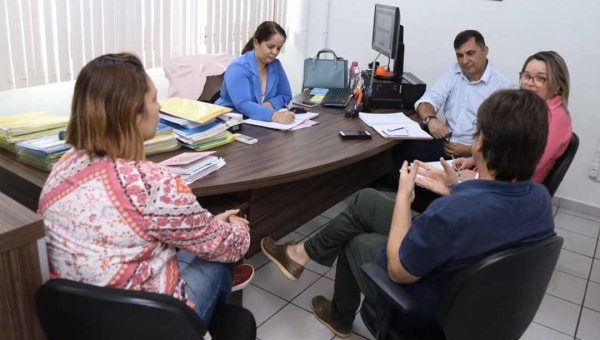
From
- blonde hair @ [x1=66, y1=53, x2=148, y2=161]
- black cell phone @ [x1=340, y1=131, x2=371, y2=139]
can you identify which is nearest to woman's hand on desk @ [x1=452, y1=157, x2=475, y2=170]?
black cell phone @ [x1=340, y1=131, x2=371, y2=139]

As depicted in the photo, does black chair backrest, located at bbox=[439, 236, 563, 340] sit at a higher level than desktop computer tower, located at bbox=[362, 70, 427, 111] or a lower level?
lower

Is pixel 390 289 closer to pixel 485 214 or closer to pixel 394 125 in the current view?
pixel 485 214

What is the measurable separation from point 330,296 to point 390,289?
108 cm

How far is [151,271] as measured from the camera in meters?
1.18

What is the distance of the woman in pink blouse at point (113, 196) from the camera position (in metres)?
1.09

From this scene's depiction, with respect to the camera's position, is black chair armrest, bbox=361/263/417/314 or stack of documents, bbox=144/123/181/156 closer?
black chair armrest, bbox=361/263/417/314

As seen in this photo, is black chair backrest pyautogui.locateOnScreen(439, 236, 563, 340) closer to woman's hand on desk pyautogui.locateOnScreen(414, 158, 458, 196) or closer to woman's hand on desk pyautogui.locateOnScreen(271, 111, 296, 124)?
woman's hand on desk pyautogui.locateOnScreen(414, 158, 458, 196)

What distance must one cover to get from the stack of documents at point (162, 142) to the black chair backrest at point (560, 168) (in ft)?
4.94

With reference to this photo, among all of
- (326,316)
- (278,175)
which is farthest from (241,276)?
(326,316)

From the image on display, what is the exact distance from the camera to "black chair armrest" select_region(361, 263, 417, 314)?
1298 mm

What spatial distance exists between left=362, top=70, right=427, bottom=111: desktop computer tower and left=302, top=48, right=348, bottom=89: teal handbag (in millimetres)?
232

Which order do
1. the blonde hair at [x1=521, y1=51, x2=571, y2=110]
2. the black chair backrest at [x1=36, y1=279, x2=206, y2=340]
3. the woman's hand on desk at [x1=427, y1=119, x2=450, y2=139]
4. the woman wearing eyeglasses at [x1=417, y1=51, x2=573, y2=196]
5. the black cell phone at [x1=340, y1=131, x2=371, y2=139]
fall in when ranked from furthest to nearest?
1. the woman's hand on desk at [x1=427, y1=119, x2=450, y2=139]
2. the black cell phone at [x1=340, y1=131, x2=371, y2=139]
3. the blonde hair at [x1=521, y1=51, x2=571, y2=110]
4. the woman wearing eyeglasses at [x1=417, y1=51, x2=573, y2=196]
5. the black chair backrest at [x1=36, y1=279, x2=206, y2=340]

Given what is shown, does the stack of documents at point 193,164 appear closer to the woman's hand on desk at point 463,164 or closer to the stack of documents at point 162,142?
the stack of documents at point 162,142

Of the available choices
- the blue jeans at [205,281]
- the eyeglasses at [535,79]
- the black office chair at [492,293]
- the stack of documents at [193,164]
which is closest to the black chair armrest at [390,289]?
the black office chair at [492,293]
